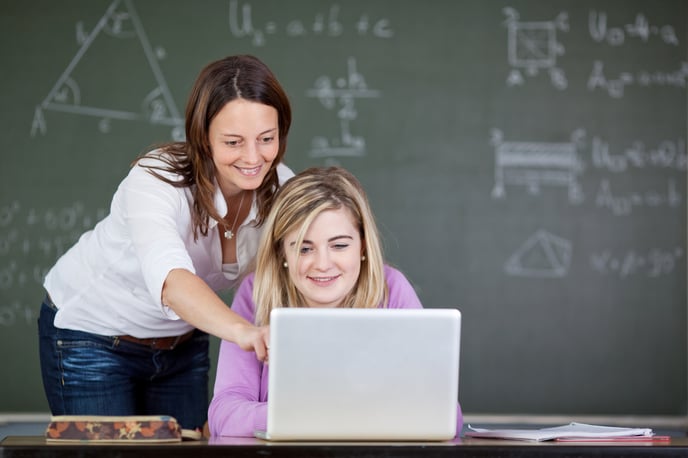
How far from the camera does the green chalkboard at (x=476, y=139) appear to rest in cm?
441

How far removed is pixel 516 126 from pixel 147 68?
1.76 meters

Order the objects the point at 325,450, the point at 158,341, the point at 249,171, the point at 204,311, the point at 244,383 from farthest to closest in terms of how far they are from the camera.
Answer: the point at 158,341
the point at 249,171
the point at 244,383
the point at 204,311
the point at 325,450

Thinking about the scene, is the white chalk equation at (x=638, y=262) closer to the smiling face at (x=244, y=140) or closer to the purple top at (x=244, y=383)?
the purple top at (x=244, y=383)

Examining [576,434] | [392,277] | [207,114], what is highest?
[207,114]

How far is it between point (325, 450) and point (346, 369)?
0.39 ft

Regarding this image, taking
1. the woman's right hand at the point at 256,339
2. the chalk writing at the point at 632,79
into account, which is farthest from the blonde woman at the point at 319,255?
the chalk writing at the point at 632,79

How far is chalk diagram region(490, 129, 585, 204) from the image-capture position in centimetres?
446

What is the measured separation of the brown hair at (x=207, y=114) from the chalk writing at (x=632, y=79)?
2750mm

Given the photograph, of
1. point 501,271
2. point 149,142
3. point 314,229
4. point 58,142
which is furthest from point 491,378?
point 314,229

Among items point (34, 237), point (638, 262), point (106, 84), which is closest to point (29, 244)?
point (34, 237)

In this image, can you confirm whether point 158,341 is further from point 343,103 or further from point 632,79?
point 632,79

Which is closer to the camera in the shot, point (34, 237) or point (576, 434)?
point (576, 434)

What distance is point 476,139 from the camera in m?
4.46

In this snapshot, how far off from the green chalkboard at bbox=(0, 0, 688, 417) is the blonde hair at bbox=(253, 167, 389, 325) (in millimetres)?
2284
